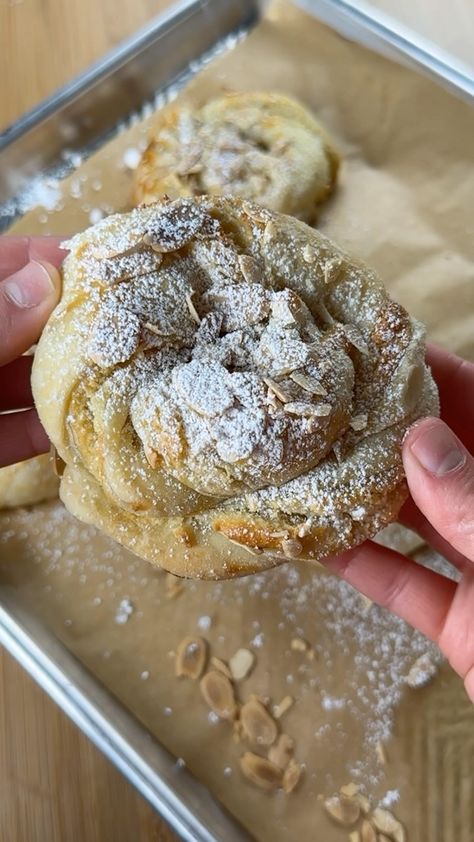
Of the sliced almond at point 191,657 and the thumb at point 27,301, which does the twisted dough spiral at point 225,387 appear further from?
the sliced almond at point 191,657

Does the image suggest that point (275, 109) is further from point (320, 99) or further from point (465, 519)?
point (465, 519)

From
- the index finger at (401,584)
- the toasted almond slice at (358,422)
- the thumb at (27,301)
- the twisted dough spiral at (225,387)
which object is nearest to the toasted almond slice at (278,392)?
the twisted dough spiral at (225,387)

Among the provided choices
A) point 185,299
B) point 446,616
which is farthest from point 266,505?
point 446,616

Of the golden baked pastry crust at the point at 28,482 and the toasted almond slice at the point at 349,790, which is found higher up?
the golden baked pastry crust at the point at 28,482

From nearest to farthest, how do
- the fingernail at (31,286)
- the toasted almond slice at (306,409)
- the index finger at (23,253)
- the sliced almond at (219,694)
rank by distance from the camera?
the toasted almond slice at (306,409) < the fingernail at (31,286) < the index finger at (23,253) < the sliced almond at (219,694)

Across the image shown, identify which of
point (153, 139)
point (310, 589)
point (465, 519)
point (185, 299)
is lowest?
point (310, 589)

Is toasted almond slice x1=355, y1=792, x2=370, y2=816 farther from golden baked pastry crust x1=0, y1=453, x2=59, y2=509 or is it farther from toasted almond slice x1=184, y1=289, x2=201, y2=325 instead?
toasted almond slice x1=184, y1=289, x2=201, y2=325
